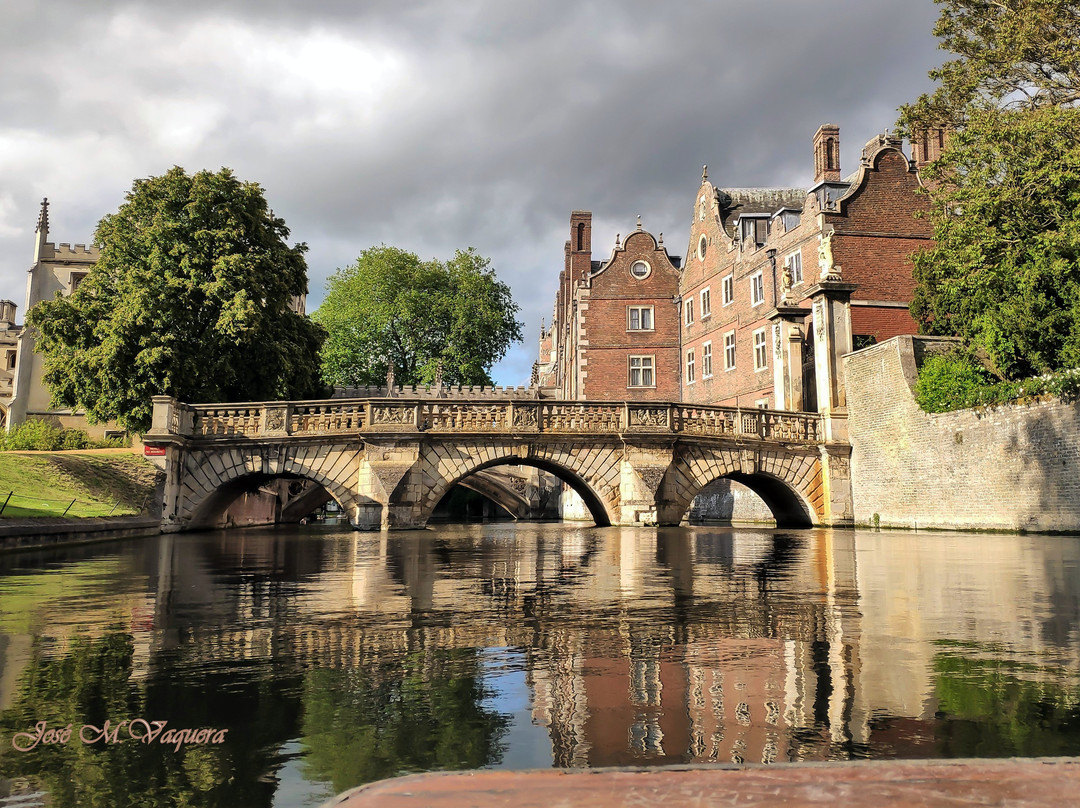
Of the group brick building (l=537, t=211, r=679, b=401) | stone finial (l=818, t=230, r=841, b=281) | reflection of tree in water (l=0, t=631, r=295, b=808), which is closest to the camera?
reflection of tree in water (l=0, t=631, r=295, b=808)

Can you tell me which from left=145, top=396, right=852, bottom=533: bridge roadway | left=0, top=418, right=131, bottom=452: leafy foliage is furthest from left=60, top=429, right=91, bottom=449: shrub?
left=145, top=396, right=852, bottom=533: bridge roadway

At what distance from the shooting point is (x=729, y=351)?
39.5 m

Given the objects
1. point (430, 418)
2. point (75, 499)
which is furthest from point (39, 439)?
point (430, 418)

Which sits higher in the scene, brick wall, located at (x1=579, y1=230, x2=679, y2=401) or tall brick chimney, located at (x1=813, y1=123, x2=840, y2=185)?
tall brick chimney, located at (x1=813, y1=123, x2=840, y2=185)

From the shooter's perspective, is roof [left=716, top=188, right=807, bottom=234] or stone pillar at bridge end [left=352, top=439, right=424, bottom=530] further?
roof [left=716, top=188, right=807, bottom=234]

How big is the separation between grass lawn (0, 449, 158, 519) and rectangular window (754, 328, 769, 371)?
80.2 ft

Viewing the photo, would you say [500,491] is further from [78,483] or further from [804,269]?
[78,483]

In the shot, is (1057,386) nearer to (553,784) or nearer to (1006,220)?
(1006,220)

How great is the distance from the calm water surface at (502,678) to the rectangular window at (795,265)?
28.6 m

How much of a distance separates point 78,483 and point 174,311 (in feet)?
23.2

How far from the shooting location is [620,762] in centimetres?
237

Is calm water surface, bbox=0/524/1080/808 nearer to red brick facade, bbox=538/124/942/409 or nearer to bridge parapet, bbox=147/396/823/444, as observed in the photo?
bridge parapet, bbox=147/396/823/444

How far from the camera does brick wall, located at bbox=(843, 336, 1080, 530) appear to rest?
1847 cm

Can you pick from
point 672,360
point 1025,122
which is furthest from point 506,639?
point 672,360
